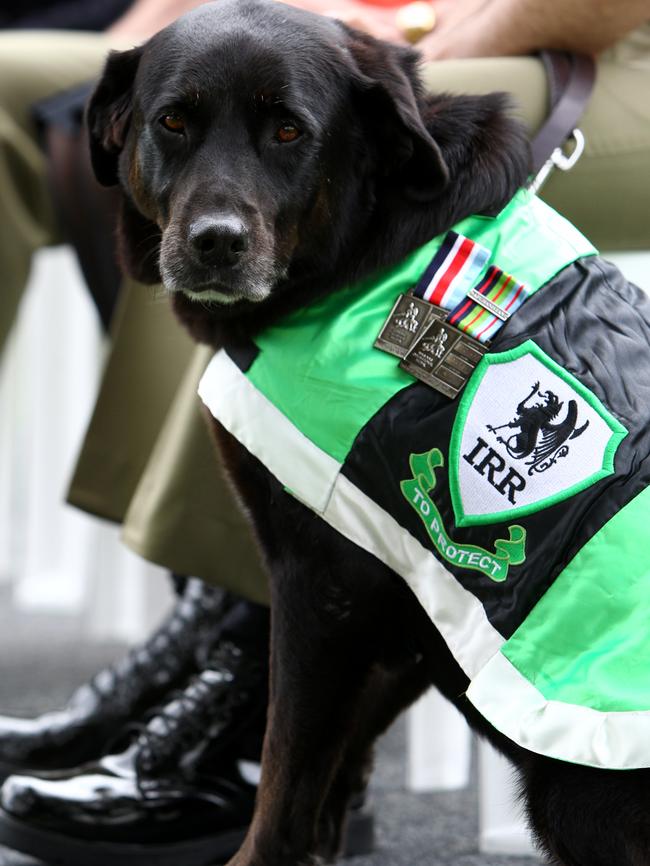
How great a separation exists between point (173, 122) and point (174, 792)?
0.88 m

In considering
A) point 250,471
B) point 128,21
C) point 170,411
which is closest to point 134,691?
point 170,411

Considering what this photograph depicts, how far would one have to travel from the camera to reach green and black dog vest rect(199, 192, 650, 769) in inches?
45.8

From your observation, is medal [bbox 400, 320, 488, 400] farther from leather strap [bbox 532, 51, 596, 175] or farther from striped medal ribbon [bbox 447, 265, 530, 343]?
leather strap [bbox 532, 51, 596, 175]

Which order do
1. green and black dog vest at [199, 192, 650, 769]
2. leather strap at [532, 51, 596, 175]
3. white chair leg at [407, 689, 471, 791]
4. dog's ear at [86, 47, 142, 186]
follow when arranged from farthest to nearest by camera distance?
white chair leg at [407, 689, 471, 791] → leather strap at [532, 51, 596, 175] → dog's ear at [86, 47, 142, 186] → green and black dog vest at [199, 192, 650, 769]

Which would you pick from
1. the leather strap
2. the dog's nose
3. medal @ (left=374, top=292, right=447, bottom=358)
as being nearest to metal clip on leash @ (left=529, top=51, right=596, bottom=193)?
the leather strap

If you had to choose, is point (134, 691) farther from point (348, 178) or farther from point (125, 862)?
point (348, 178)

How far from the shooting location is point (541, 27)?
1670 mm

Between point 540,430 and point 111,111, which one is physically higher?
point 540,430

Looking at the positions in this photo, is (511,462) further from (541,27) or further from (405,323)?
(541,27)

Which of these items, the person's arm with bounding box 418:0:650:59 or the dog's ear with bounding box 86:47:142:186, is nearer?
the dog's ear with bounding box 86:47:142:186

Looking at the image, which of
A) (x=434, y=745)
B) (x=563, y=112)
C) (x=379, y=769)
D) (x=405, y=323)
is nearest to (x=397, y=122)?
(x=405, y=323)

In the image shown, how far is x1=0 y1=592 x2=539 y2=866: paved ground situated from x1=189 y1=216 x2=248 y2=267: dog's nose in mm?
883

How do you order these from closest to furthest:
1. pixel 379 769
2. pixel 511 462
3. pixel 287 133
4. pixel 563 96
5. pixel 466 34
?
1. pixel 511 462
2. pixel 287 133
3. pixel 563 96
4. pixel 466 34
5. pixel 379 769

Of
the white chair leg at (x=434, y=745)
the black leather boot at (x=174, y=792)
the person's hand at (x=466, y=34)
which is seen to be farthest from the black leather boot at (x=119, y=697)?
the person's hand at (x=466, y=34)
